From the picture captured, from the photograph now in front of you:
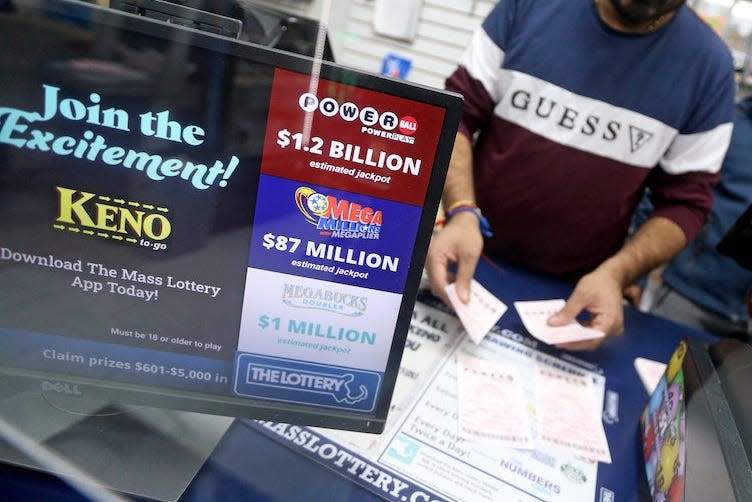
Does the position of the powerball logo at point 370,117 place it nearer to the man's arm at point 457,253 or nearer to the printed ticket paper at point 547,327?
the man's arm at point 457,253

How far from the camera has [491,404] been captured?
34.1 inches

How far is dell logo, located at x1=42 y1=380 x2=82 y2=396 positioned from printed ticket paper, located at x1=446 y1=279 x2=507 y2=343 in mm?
666

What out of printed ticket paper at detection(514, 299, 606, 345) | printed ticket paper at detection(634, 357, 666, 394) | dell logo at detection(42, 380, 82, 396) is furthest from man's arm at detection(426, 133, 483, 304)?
A: dell logo at detection(42, 380, 82, 396)

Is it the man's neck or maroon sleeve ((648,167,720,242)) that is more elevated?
the man's neck

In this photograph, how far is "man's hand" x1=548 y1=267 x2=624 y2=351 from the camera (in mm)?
1068

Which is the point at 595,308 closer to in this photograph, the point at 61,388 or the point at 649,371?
the point at 649,371

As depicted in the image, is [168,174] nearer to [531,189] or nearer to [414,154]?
[414,154]

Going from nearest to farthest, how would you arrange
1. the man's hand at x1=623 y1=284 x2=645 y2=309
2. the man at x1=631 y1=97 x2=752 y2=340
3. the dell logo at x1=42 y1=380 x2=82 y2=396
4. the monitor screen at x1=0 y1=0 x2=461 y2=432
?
the monitor screen at x1=0 y1=0 x2=461 y2=432
the dell logo at x1=42 y1=380 x2=82 y2=396
the man's hand at x1=623 y1=284 x2=645 y2=309
the man at x1=631 y1=97 x2=752 y2=340

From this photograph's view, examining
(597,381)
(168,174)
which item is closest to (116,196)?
(168,174)

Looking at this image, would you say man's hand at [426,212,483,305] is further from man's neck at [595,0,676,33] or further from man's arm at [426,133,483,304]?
man's neck at [595,0,676,33]

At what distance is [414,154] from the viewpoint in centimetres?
54

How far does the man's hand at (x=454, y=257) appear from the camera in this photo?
106cm

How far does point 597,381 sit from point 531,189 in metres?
0.68

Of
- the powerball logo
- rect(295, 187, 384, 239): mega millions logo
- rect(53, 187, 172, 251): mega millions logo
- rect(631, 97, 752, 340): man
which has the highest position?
the powerball logo
